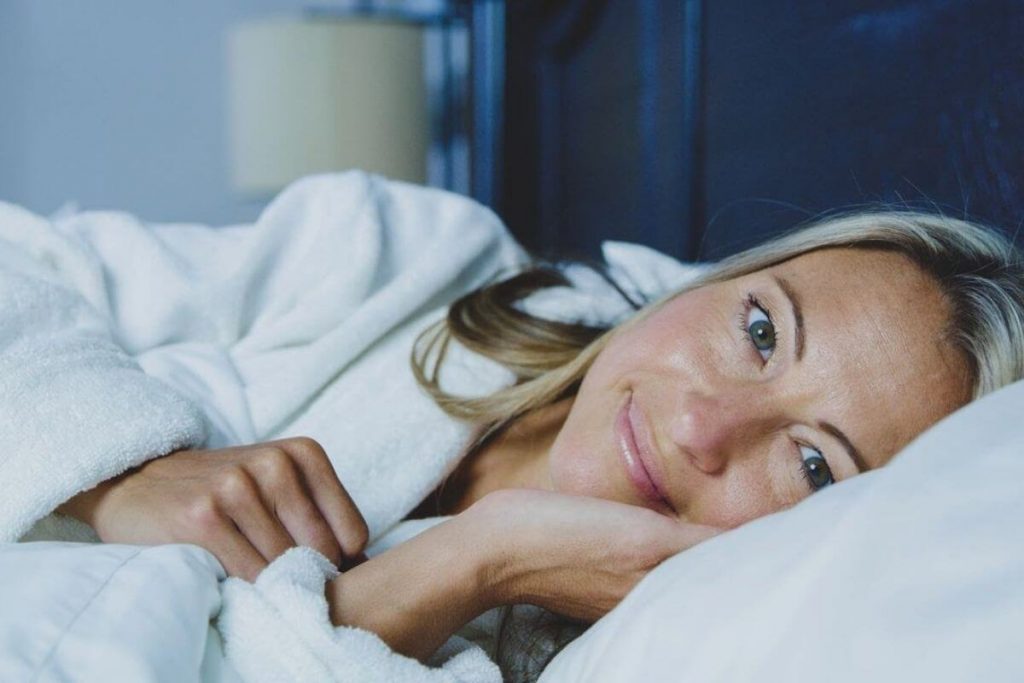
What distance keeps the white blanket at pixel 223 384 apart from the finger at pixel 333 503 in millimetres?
91

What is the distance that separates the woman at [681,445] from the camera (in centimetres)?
59

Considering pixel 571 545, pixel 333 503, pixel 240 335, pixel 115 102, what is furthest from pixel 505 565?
pixel 115 102

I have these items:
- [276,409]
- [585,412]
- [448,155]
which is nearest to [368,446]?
[276,409]

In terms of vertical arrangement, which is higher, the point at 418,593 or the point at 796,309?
the point at 796,309

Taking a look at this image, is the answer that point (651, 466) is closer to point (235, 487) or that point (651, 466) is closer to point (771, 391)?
point (771, 391)

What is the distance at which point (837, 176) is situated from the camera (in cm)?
99

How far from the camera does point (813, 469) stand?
687mm

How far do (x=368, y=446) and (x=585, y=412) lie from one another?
0.77 ft

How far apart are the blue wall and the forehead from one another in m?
2.08

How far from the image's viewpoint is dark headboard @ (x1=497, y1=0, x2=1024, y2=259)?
815 millimetres

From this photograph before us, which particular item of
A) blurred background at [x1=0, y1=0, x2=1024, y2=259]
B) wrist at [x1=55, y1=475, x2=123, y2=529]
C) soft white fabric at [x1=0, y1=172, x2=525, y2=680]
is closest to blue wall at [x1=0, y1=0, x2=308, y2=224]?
blurred background at [x1=0, y1=0, x2=1024, y2=259]

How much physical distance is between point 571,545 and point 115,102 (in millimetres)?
2442

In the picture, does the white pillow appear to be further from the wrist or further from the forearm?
the wrist

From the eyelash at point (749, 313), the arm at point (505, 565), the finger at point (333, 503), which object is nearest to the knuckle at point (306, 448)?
the finger at point (333, 503)
